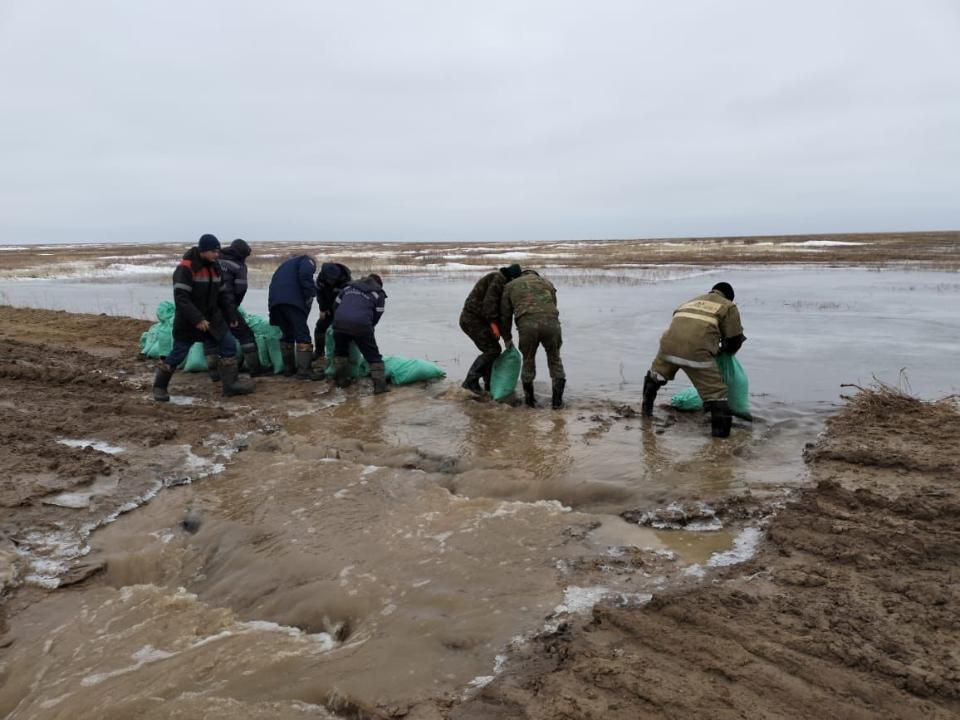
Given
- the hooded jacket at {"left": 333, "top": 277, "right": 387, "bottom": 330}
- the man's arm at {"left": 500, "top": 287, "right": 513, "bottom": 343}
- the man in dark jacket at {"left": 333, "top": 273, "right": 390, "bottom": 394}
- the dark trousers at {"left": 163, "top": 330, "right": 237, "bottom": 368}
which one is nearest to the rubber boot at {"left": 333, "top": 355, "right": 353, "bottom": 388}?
the man in dark jacket at {"left": 333, "top": 273, "right": 390, "bottom": 394}

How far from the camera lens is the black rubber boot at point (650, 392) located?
600 cm

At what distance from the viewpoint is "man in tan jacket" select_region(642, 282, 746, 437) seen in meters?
5.49

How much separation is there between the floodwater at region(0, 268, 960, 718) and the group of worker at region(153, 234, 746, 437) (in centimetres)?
44

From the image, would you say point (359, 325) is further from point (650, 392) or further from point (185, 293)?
point (650, 392)

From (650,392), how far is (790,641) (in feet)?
12.2

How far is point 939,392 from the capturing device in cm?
708

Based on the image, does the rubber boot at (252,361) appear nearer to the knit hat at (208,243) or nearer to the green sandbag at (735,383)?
the knit hat at (208,243)

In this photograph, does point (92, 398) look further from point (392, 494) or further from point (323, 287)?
point (392, 494)

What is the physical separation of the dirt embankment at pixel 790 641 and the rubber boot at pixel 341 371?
507 cm

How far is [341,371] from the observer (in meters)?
7.39

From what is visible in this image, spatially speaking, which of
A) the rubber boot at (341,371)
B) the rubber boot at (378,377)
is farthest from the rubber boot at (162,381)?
the rubber boot at (378,377)

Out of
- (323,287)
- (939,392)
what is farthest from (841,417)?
(323,287)

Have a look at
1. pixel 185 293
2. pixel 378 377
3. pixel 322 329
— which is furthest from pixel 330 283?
pixel 185 293

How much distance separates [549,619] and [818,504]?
214 centimetres
